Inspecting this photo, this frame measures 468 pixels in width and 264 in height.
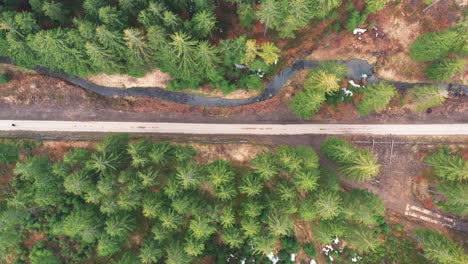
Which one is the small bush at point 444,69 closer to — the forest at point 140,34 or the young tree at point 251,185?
the forest at point 140,34

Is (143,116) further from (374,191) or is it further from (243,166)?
(374,191)

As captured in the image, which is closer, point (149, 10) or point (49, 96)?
point (149, 10)

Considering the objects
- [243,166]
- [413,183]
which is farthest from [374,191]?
[243,166]

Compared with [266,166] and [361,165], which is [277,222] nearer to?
[266,166]

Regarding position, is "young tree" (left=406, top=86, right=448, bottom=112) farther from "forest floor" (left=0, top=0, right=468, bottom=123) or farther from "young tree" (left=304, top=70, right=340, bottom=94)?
"young tree" (left=304, top=70, right=340, bottom=94)

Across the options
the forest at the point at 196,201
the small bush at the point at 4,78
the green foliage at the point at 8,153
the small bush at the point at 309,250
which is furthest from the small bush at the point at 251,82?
the small bush at the point at 4,78

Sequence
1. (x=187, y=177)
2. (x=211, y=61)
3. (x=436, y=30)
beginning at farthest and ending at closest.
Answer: (x=436, y=30) < (x=211, y=61) < (x=187, y=177)
